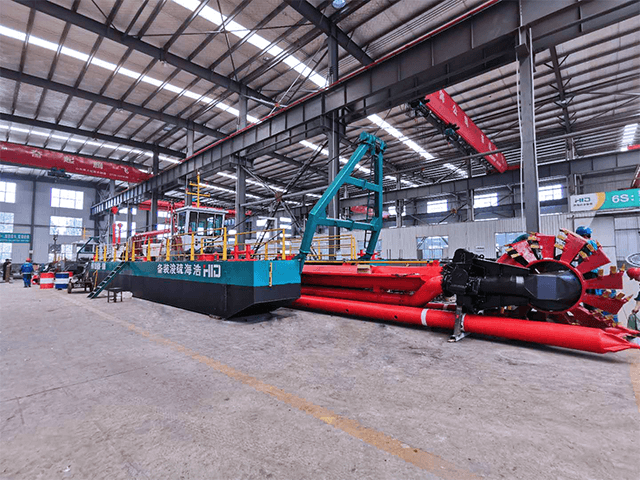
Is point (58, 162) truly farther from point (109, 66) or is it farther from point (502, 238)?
point (502, 238)

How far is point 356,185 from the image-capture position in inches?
323

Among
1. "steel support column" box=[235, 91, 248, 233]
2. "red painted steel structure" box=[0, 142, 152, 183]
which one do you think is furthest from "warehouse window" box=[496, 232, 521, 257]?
"red painted steel structure" box=[0, 142, 152, 183]

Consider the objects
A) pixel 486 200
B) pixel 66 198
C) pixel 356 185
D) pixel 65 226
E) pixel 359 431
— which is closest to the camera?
pixel 359 431

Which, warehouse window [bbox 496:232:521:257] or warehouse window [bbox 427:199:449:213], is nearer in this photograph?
warehouse window [bbox 496:232:521:257]

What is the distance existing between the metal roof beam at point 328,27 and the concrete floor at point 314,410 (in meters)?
9.26

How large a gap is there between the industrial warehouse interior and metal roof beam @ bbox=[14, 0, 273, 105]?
8 centimetres

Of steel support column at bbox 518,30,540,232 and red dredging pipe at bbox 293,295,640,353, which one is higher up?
steel support column at bbox 518,30,540,232

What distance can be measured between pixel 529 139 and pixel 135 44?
→ 12.1 metres

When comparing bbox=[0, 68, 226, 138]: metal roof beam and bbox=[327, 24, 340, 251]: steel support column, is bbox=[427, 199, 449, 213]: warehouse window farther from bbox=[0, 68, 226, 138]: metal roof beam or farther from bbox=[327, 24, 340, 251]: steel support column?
bbox=[327, 24, 340, 251]: steel support column

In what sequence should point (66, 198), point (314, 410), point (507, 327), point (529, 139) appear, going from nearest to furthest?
1. point (314, 410)
2. point (507, 327)
3. point (529, 139)
4. point (66, 198)

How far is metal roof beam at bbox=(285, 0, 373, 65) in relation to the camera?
8.98 m

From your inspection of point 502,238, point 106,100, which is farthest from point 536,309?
point 106,100

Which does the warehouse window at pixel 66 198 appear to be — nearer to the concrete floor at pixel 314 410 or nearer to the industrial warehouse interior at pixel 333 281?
the industrial warehouse interior at pixel 333 281

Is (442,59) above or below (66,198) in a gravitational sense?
below
